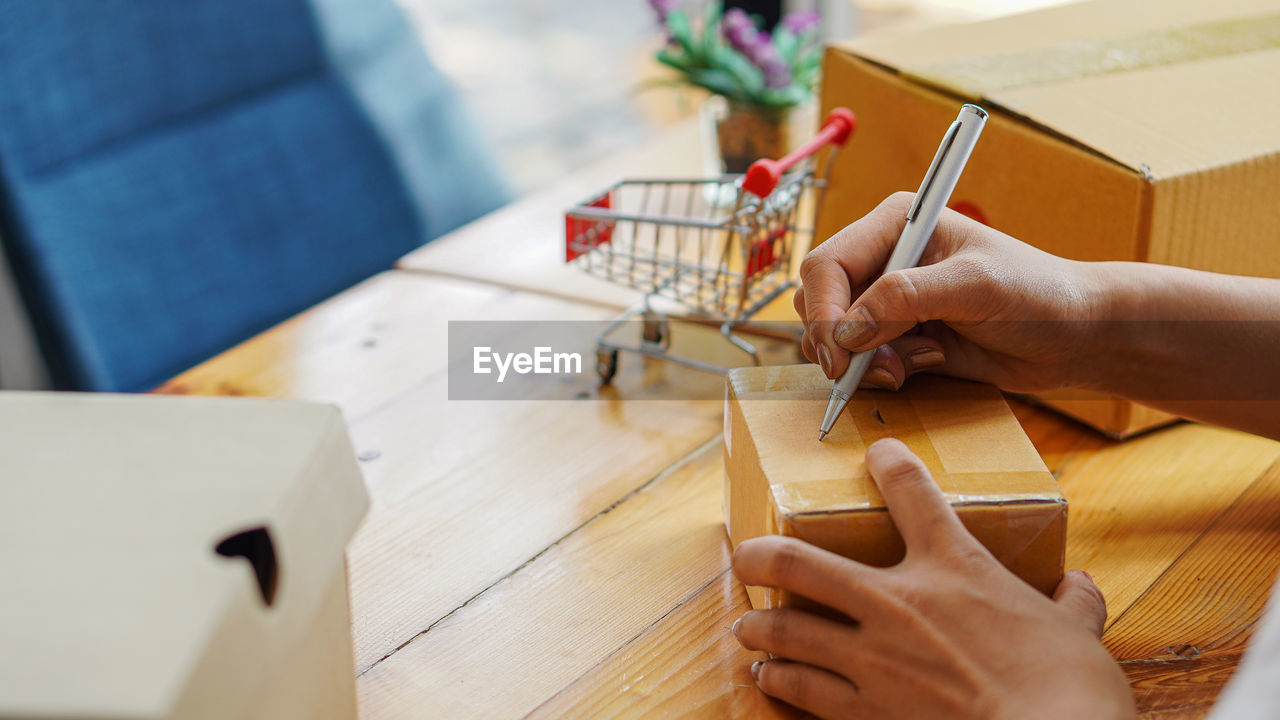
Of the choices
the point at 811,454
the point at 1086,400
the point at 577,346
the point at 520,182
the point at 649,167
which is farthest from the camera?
the point at 520,182

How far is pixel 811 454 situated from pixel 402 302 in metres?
0.63

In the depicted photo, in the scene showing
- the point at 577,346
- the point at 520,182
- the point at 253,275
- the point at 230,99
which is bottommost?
the point at 520,182

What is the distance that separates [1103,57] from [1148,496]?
0.44m

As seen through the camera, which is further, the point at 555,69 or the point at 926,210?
the point at 555,69

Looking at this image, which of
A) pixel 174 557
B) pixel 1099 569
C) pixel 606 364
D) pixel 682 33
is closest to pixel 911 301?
pixel 1099 569

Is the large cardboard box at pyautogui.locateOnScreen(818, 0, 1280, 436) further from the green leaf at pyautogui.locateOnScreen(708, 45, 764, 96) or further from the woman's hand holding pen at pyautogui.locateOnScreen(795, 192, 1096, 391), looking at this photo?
the green leaf at pyautogui.locateOnScreen(708, 45, 764, 96)

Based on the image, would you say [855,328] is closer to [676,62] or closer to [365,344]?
[365,344]

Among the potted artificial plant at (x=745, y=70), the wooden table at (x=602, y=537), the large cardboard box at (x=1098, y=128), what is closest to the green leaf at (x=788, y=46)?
the potted artificial plant at (x=745, y=70)

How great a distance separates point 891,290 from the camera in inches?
24.9

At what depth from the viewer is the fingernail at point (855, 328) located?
0.63 meters

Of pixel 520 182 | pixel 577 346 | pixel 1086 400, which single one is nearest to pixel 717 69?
pixel 577 346

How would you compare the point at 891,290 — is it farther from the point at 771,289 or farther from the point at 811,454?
the point at 771,289

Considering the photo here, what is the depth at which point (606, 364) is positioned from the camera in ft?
2.99

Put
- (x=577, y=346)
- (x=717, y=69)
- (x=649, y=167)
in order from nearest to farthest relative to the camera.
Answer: (x=577, y=346) < (x=717, y=69) < (x=649, y=167)
